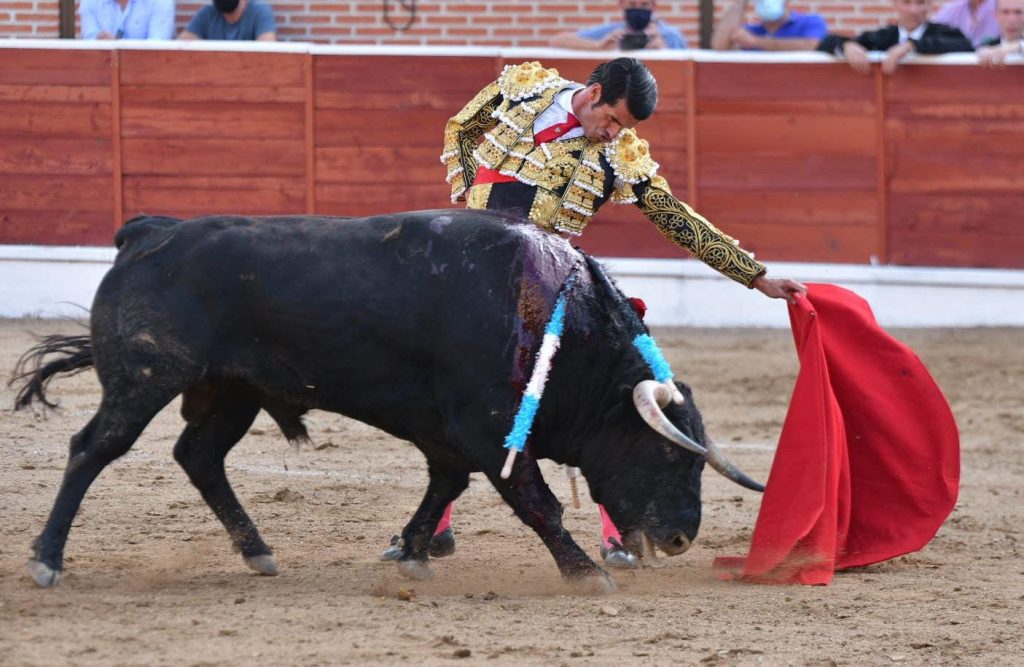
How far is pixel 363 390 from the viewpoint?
12.7ft

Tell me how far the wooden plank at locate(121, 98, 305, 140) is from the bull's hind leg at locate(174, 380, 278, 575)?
462cm

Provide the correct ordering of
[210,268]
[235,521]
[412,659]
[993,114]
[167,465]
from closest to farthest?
[412,659]
[210,268]
[235,521]
[167,465]
[993,114]

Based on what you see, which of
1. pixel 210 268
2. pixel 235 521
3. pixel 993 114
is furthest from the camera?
pixel 993 114

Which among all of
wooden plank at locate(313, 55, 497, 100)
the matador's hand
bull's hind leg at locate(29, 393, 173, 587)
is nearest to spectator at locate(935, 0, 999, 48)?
wooden plank at locate(313, 55, 497, 100)

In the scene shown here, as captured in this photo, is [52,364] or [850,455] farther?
[850,455]

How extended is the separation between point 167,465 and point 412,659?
7.60ft

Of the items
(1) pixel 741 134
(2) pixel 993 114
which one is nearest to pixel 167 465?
(1) pixel 741 134

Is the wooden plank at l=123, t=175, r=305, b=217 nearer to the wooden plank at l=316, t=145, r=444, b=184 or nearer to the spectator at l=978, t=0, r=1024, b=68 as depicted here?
the wooden plank at l=316, t=145, r=444, b=184

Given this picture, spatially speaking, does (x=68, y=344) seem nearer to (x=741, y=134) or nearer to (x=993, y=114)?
(x=741, y=134)

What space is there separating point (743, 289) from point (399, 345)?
485cm

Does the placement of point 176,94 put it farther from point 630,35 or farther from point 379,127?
point 630,35

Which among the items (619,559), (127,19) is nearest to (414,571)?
(619,559)

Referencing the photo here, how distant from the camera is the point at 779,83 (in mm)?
8414

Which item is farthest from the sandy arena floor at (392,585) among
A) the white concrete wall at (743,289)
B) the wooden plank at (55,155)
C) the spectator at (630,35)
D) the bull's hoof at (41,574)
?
the spectator at (630,35)
